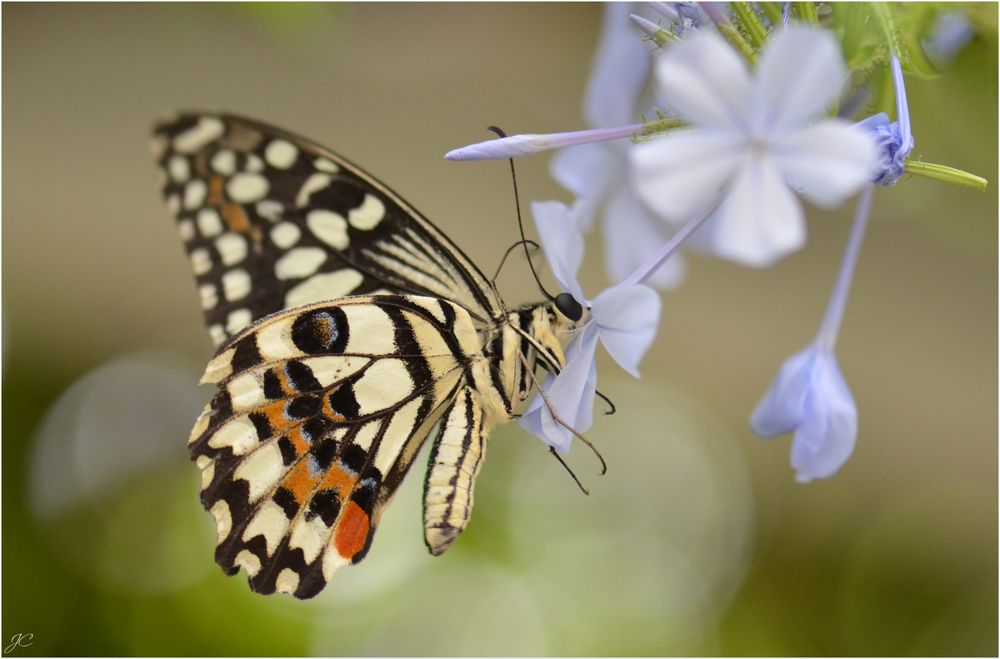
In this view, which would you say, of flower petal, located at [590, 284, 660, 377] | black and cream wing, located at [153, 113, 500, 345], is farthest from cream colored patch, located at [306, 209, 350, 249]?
flower petal, located at [590, 284, 660, 377]

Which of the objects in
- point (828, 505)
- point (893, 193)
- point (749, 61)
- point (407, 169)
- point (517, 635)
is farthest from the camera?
point (828, 505)

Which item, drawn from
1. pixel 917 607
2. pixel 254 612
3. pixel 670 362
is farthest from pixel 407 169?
pixel 917 607

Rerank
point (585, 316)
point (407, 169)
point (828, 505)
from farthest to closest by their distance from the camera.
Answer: point (828, 505) → point (407, 169) → point (585, 316)

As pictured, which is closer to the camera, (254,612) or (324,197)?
(324,197)

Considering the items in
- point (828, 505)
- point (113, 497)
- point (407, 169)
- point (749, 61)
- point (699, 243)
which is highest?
point (749, 61)

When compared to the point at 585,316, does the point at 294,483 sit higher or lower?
lower

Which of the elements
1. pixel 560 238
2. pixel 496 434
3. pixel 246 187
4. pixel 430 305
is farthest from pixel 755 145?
pixel 496 434

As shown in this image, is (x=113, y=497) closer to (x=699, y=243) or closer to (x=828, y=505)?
(x=828, y=505)
